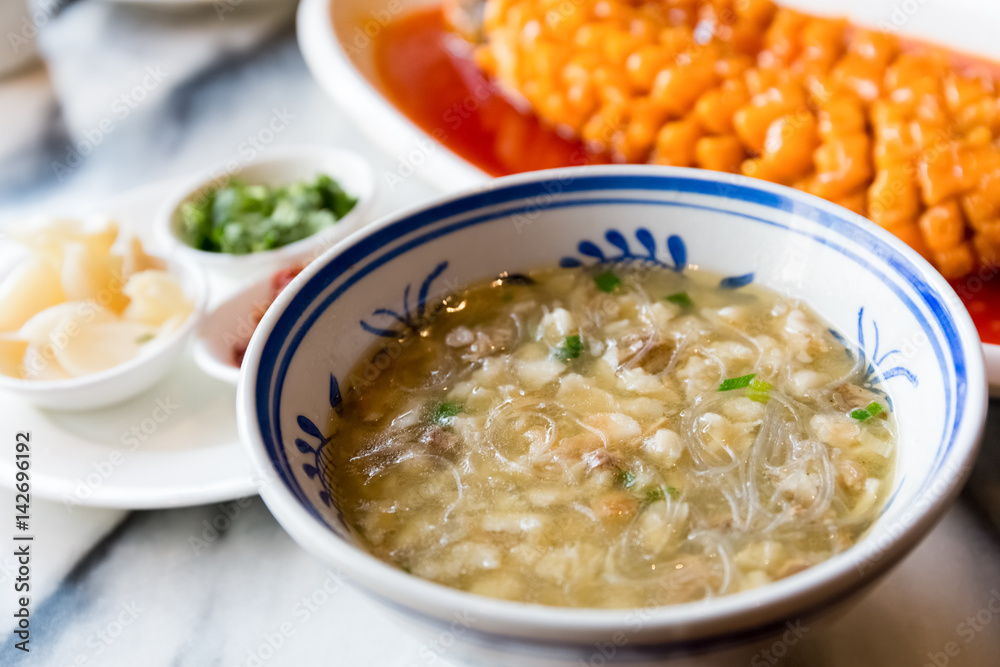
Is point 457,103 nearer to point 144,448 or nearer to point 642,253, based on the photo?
point 642,253

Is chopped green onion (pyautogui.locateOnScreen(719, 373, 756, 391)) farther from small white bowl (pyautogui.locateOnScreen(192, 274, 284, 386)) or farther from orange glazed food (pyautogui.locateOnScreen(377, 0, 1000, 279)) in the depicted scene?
small white bowl (pyautogui.locateOnScreen(192, 274, 284, 386))

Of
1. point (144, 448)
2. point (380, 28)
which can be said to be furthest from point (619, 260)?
point (380, 28)

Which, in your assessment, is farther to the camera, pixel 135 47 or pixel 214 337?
pixel 135 47

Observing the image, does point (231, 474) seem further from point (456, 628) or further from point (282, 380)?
point (456, 628)

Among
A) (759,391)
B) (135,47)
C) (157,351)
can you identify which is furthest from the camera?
(135,47)

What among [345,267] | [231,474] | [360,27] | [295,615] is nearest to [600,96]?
[360,27]
